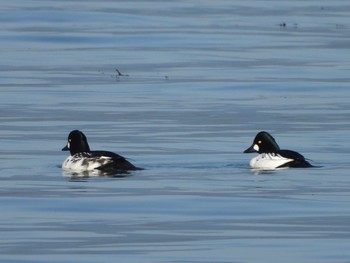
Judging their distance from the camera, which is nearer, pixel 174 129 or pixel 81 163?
pixel 81 163

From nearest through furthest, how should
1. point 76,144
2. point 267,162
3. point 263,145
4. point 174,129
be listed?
point 267,162 < point 263,145 < point 76,144 < point 174,129

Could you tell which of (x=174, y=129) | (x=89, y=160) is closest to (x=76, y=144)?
(x=89, y=160)

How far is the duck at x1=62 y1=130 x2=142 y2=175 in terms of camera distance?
17.5 meters

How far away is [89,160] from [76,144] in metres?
0.67

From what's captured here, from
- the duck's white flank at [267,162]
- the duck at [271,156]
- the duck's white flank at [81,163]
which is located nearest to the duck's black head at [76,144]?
the duck's white flank at [81,163]

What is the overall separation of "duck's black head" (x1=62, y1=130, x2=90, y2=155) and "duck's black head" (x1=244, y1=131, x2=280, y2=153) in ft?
5.58

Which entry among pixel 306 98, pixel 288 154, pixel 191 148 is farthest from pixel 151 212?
pixel 306 98

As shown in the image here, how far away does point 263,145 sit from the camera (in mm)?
18500

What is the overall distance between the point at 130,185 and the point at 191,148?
2.88m

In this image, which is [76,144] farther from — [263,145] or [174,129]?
[174,129]

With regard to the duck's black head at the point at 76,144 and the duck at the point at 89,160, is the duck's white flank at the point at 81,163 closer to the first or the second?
the duck at the point at 89,160

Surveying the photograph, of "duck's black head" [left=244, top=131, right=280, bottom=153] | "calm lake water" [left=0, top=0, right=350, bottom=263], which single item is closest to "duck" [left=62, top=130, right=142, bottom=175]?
"calm lake water" [left=0, top=0, right=350, bottom=263]

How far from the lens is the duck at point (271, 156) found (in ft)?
57.4

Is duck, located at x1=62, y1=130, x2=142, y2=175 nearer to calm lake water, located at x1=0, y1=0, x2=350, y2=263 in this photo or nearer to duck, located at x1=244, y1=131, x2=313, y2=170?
calm lake water, located at x1=0, y1=0, x2=350, y2=263
